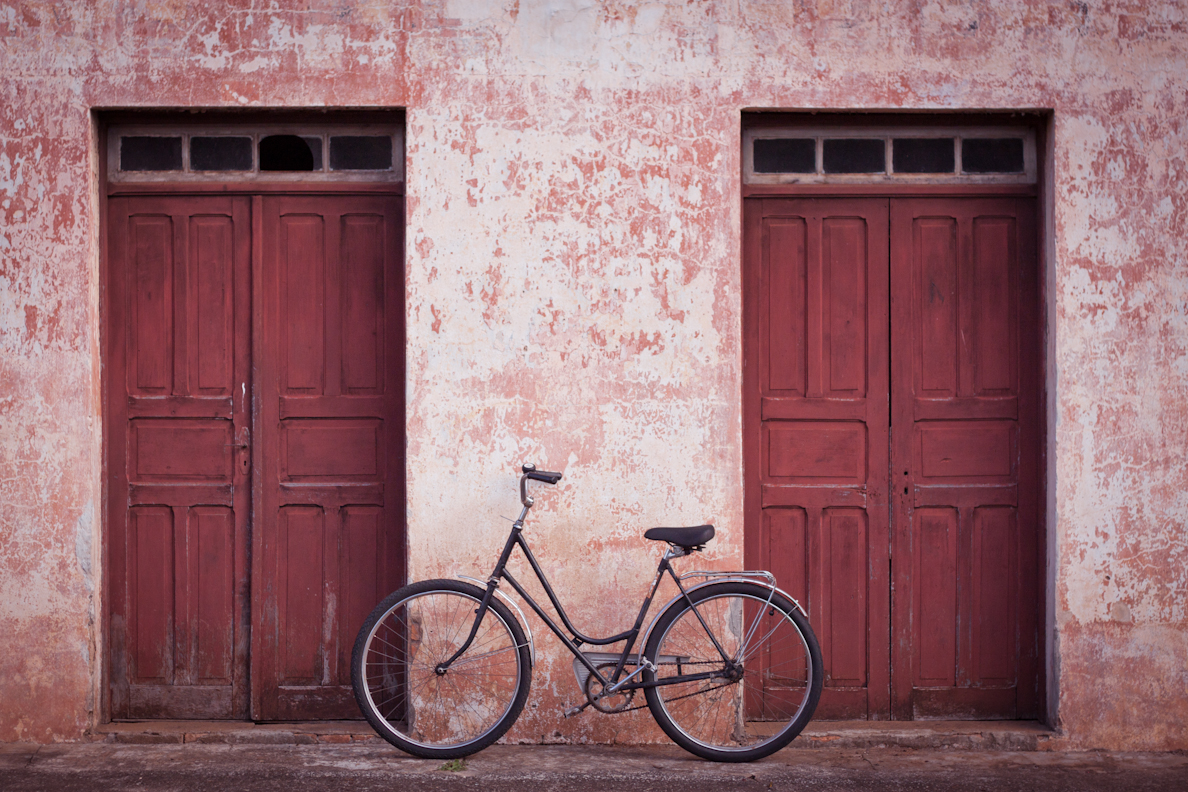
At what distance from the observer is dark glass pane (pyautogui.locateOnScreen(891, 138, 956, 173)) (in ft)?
16.0

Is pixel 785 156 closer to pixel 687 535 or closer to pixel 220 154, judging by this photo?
pixel 687 535

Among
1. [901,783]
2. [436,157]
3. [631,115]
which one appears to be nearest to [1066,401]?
[901,783]

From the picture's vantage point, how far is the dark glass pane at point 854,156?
4.89 metres

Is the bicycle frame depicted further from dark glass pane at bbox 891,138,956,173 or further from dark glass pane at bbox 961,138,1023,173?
dark glass pane at bbox 961,138,1023,173

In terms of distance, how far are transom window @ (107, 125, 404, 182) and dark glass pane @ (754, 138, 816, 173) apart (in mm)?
1859

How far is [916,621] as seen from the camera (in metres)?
4.88

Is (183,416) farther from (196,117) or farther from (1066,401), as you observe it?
(1066,401)

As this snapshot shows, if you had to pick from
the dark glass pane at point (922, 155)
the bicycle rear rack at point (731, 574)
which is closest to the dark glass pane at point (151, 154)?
the bicycle rear rack at point (731, 574)

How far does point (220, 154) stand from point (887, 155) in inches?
136

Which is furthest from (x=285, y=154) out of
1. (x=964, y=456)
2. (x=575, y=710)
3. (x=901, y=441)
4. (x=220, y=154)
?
(x=964, y=456)

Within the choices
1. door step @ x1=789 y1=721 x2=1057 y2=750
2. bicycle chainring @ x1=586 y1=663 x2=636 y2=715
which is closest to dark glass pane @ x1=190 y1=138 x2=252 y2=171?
bicycle chainring @ x1=586 y1=663 x2=636 y2=715

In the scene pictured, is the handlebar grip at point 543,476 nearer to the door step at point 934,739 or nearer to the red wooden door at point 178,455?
the red wooden door at point 178,455

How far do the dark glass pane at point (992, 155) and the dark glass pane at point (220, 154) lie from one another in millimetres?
3714

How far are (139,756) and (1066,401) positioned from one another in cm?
476
